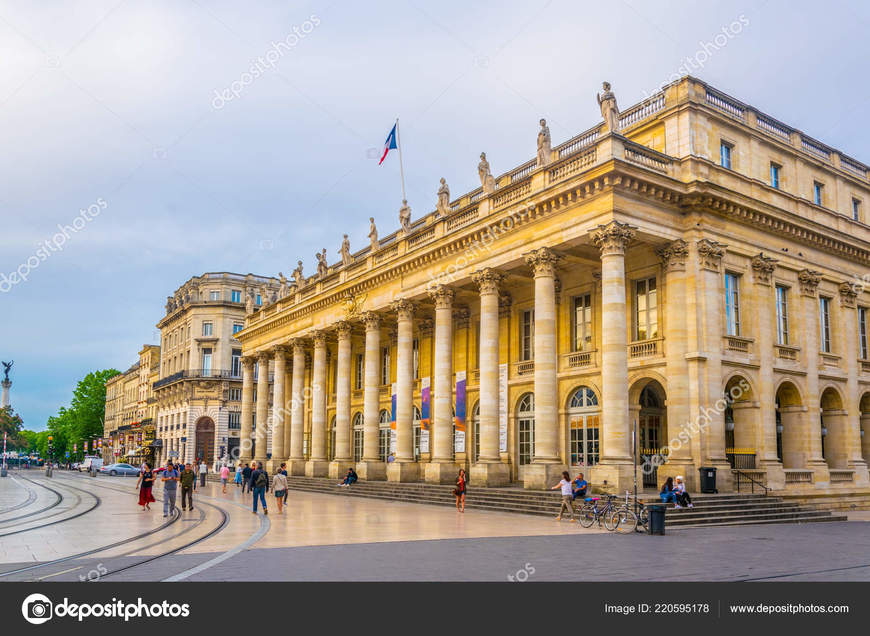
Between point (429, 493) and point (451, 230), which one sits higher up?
point (451, 230)

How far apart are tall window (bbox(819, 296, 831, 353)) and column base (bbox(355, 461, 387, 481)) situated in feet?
70.8

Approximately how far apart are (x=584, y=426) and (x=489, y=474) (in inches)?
174

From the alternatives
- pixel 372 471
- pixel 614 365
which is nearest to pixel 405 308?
pixel 372 471

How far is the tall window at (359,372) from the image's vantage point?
4803cm

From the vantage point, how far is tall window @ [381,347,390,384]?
44728 mm

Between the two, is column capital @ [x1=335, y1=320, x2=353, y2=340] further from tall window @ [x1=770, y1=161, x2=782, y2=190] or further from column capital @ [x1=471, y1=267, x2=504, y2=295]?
tall window @ [x1=770, y1=161, x2=782, y2=190]

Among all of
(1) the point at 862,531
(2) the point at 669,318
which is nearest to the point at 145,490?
(2) the point at 669,318

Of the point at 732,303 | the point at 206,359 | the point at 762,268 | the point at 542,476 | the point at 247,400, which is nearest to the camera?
the point at 542,476

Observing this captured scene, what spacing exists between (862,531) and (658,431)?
10.2 metres

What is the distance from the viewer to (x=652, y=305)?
93.1 feet

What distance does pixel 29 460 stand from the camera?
6004 inches

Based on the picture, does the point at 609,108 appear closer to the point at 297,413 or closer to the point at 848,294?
the point at 848,294
